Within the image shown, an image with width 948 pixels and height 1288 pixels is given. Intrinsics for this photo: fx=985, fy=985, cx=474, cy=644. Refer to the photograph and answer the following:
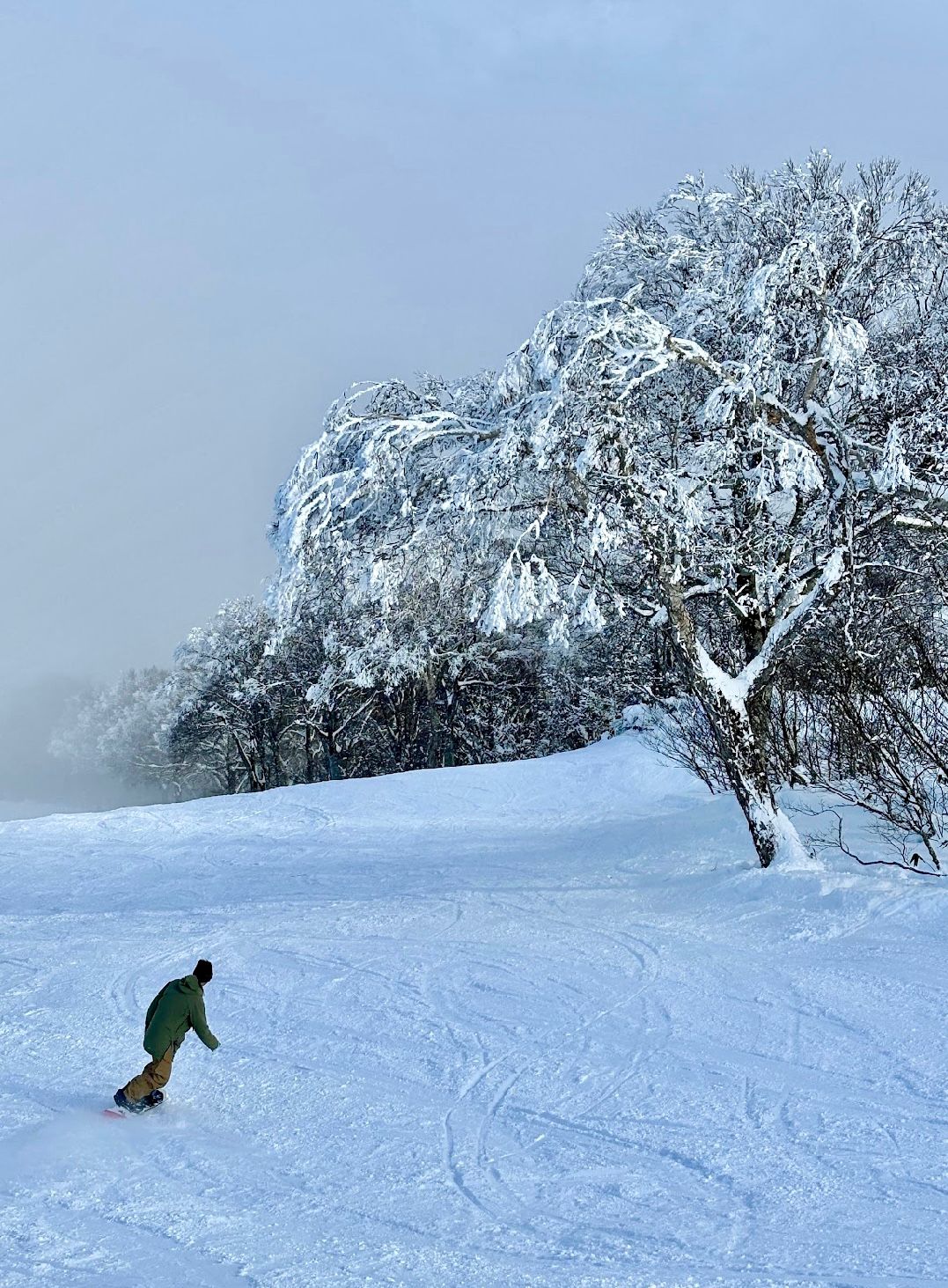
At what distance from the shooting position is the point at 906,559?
46.6 ft

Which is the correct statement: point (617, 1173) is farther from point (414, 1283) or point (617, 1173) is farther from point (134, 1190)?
point (134, 1190)

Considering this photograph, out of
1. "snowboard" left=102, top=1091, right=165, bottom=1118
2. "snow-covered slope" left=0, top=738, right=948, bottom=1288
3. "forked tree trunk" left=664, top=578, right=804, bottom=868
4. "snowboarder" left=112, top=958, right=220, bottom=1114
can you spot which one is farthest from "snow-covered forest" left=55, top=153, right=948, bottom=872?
"snowboard" left=102, top=1091, right=165, bottom=1118

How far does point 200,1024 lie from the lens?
21.2 ft

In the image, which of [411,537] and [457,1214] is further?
[411,537]

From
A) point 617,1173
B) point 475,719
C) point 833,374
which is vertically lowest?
point 617,1173

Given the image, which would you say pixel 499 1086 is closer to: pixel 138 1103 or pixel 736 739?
pixel 138 1103

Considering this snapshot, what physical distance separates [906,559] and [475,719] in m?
24.7

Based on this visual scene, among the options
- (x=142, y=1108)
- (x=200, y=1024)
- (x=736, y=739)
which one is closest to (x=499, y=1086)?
(x=200, y=1024)

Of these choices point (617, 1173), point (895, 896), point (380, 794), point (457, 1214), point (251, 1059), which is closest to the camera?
point (457, 1214)

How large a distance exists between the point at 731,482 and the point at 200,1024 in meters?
9.18

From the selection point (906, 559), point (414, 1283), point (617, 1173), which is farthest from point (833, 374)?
point (414, 1283)

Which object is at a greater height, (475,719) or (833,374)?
(833,374)

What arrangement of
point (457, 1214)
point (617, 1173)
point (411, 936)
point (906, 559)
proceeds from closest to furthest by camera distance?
point (457, 1214), point (617, 1173), point (411, 936), point (906, 559)

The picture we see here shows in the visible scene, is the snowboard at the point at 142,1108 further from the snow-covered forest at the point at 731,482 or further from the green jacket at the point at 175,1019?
the snow-covered forest at the point at 731,482
